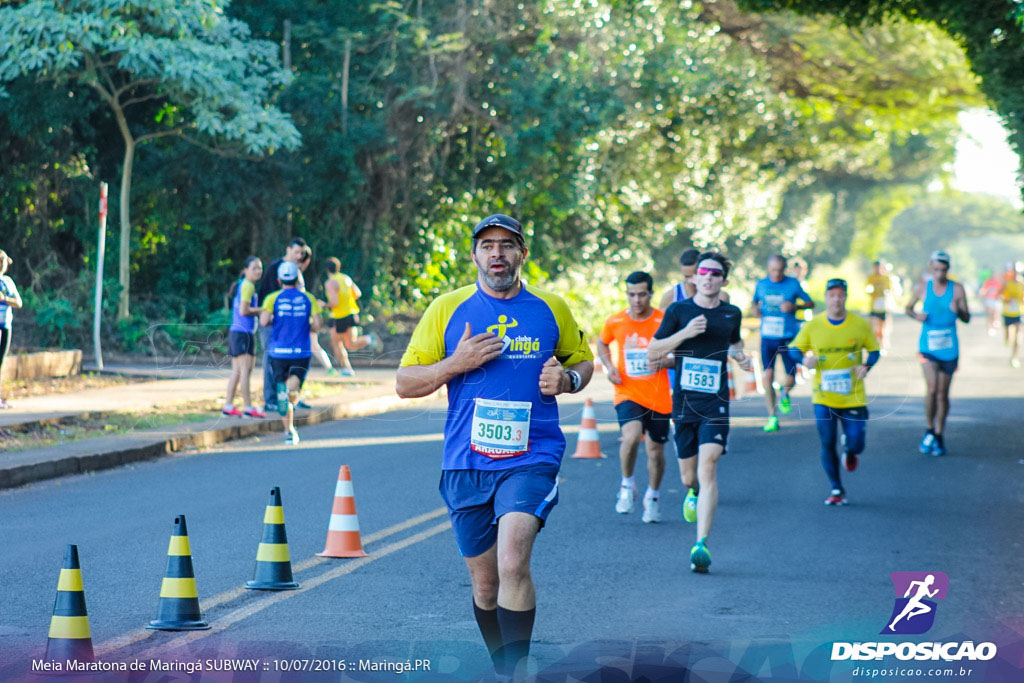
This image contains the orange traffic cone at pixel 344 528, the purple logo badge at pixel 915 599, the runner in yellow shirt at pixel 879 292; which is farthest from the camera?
the runner in yellow shirt at pixel 879 292

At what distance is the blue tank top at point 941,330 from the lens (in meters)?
14.4

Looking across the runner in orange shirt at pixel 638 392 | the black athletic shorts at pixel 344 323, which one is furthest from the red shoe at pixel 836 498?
the black athletic shorts at pixel 344 323

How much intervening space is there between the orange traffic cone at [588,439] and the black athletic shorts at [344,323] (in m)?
7.79

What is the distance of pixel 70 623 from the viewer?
5.88 meters

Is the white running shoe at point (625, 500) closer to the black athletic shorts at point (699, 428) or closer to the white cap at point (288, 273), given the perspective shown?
the black athletic shorts at point (699, 428)

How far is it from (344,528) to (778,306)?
820cm

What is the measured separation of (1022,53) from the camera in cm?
1576

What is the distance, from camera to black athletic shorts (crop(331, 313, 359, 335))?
2144cm

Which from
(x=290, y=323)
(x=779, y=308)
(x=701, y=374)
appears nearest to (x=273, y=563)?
(x=701, y=374)

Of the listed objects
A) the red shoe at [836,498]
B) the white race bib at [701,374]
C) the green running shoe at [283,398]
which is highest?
the white race bib at [701,374]

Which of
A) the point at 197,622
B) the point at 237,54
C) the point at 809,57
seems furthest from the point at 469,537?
the point at 809,57

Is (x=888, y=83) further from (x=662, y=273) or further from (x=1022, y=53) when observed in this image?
(x=1022, y=53)

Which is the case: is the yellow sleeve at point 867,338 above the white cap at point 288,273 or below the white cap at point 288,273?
below

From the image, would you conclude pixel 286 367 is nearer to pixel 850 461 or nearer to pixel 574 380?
pixel 850 461
